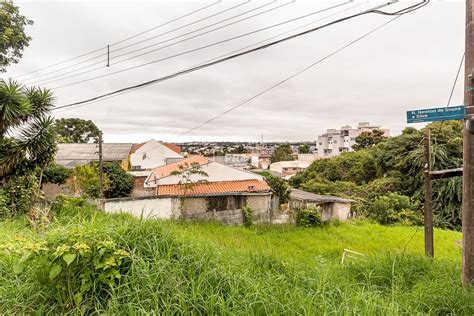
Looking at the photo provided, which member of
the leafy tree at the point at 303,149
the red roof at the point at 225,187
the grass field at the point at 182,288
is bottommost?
the red roof at the point at 225,187

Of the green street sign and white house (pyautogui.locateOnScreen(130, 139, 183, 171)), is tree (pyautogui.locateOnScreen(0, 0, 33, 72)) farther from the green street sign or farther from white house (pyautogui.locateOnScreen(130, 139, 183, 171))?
white house (pyautogui.locateOnScreen(130, 139, 183, 171))

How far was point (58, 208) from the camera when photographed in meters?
8.31

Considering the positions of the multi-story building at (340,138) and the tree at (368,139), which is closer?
the tree at (368,139)

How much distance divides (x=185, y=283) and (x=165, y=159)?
30.7 metres

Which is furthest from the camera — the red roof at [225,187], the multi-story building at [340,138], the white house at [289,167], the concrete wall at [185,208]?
the multi-story building at [340,138]

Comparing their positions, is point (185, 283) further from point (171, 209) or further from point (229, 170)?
point (229, 170)

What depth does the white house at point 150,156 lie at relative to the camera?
30953 millimetres

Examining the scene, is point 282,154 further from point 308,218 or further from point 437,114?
point 437,114

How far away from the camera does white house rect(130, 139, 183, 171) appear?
3095 centimetres

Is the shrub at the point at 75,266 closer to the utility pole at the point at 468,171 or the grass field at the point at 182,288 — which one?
the grass field at the point at 182,288

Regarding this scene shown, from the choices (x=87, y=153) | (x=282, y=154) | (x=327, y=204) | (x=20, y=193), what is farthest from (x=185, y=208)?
(x=282, y=154)

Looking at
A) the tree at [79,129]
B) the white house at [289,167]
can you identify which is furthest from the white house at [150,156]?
the white house at [289,167]

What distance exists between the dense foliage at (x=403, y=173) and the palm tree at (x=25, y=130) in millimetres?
12155

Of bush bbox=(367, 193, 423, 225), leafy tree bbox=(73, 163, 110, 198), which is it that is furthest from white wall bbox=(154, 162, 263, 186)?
bush bbox=(367, 193, 423, 225)
